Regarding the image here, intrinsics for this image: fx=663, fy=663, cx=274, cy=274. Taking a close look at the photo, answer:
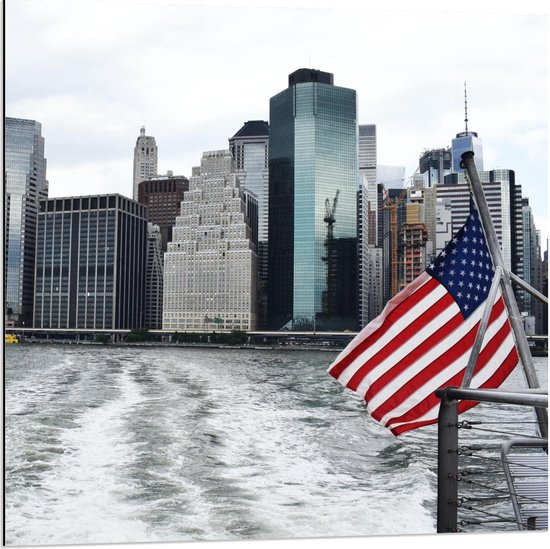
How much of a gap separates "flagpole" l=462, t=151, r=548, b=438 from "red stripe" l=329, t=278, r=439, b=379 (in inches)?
9.1

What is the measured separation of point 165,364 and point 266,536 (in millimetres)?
16917

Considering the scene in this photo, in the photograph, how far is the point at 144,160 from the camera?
15.4 m

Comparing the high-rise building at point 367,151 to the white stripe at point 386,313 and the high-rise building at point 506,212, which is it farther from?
the white stripe at point 386,313

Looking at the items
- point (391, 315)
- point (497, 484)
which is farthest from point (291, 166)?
point (391, 315)

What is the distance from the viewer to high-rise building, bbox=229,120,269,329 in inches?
834

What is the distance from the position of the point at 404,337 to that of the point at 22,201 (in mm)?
7423

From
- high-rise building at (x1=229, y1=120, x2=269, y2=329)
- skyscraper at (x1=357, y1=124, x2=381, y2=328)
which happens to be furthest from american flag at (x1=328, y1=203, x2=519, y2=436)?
high-rise building at (x1=229, y1=120, x2=269, y2=329)

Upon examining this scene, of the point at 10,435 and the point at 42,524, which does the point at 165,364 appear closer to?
the point at 10,435

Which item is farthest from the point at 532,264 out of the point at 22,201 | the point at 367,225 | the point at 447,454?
the point at 367,225

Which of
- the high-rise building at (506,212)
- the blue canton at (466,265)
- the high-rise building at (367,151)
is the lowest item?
the blue canton at (466,265)

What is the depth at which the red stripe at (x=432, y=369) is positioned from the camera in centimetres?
233

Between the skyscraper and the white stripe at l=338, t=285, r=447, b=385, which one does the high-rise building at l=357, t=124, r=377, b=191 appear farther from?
the white stripe at l=338, t=285, r=447, b=385

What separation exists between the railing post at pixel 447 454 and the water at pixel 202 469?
244 centimetres

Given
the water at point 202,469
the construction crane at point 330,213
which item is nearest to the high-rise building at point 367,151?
the construction crane at point 330,213
